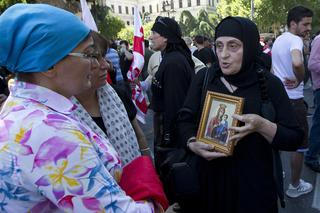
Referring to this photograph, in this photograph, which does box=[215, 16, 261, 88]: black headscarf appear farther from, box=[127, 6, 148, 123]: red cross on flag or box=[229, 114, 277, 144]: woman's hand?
box=[127, 6, 148, 123]: red cross on flag

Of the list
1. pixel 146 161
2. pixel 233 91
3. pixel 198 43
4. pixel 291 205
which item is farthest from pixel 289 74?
pixel 198 43

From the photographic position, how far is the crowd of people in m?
1.06

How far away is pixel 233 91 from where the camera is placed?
224cm

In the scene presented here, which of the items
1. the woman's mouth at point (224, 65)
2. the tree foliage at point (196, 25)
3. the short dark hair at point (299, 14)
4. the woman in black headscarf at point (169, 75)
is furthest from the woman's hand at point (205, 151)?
the tree foliage at point (196, 25)

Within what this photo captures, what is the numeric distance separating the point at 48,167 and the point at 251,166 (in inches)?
57.7

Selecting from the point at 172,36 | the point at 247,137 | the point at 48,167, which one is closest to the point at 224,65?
the point at 247,137

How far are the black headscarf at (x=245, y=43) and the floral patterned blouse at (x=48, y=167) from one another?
133 cm

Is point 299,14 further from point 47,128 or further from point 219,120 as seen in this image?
point 47,128

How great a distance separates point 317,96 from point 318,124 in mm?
361

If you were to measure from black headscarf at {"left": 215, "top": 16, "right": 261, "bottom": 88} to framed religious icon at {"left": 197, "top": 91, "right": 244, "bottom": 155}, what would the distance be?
0.55ft

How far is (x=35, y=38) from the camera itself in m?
1.12

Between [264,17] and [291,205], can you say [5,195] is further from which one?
[264,17]

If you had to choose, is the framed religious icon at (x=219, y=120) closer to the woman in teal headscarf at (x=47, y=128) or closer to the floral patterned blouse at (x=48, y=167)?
the woman in teal headscarf at (x=47, y=128)

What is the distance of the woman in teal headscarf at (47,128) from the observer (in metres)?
1.04
